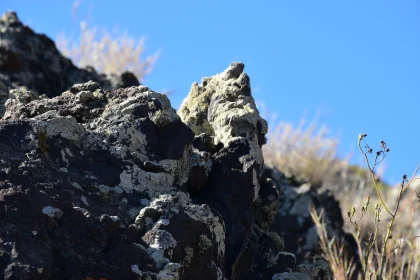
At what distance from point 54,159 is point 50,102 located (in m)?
0.70

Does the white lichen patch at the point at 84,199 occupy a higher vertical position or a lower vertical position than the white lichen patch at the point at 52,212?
higher

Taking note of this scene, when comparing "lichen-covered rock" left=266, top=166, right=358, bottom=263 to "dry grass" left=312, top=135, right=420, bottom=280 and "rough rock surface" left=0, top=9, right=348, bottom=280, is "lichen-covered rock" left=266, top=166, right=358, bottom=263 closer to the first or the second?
"dry grass" left=312, top=135, right=420, bottom=280

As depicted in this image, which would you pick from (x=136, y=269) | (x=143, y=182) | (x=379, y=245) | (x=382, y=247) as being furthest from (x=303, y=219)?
(x=136, y=269)

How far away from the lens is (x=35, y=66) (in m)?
7.32

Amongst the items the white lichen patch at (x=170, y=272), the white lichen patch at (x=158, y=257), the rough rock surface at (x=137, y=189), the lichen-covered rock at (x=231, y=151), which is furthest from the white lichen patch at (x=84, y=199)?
the lichen-covered rock at (x=231, y=151)

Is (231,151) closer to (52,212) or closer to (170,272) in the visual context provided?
(170,272)

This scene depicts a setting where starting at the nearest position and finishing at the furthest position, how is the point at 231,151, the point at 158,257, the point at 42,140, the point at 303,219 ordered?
the point at 158,257 < the point at 42,140 < the point at 231,151 < the point at 303,219

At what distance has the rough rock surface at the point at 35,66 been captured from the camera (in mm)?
7180

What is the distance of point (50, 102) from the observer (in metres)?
4.58

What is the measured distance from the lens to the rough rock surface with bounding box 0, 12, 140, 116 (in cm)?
718

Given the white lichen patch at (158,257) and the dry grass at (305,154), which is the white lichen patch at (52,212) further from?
the dry grass at (305,154)

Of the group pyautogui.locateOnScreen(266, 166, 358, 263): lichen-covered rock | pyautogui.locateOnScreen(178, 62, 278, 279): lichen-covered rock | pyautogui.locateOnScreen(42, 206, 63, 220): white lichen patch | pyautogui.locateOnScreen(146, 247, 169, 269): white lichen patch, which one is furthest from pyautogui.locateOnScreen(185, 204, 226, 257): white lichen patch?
pyautogui.locateOnScreen(266, 166, 358, 263): lichen-covered rock

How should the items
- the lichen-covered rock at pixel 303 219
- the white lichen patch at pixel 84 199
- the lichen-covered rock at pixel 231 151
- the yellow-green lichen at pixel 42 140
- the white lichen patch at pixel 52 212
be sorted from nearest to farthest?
the white lichen patch at pixel 52 212 → the white lichen patch at pixel 84 199 → the yellow-green lichen at pixel 42 140 → the lichen-covered rock at pixel 231 151 → the lichen-covered rock at pixel 303 219

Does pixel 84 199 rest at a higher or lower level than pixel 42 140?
lower
